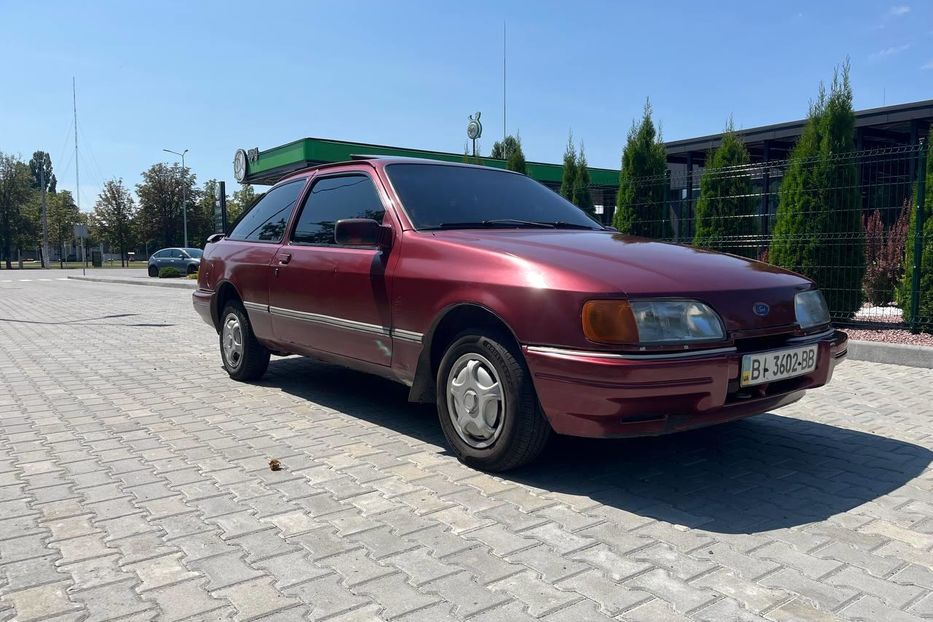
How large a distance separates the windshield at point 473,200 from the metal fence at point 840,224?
4.98m

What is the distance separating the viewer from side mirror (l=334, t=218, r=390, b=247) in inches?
158

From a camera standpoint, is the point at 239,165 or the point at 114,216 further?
the point at 114,216

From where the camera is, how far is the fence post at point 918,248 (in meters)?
7.88

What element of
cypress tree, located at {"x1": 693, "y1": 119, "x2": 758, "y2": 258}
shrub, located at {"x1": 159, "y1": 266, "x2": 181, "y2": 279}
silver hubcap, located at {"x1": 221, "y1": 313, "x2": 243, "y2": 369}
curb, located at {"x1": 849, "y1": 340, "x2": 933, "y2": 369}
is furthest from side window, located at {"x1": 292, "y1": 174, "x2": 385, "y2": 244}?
shrub, located at {"x1": 159, "y1": 266, "x2": 181, "y2": 279}

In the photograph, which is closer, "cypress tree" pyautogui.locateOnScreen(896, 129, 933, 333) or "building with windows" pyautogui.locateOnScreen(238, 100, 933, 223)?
"cypress tree" pyautogui.locateOnScreen(896, 129, 933, 333)

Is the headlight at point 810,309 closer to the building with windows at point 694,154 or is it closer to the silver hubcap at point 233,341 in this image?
the silver hubcap at point 233,341

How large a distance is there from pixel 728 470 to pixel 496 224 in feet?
6.30

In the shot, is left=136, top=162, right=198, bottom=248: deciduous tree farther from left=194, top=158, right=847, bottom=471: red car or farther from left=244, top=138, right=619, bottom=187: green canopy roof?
left=194, top=158, right=847, bottom=471: red car

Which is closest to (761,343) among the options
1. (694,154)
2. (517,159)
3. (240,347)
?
(240,347)

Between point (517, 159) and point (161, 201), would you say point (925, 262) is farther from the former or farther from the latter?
point (161, 201)

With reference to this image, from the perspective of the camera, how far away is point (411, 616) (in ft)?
7.32

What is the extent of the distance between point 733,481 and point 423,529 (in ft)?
5.43

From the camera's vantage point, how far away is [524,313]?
3.25 m

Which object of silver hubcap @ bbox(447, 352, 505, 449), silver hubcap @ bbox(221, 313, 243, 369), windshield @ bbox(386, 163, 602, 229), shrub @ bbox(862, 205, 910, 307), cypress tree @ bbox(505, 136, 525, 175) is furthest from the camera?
cypress tree @ bbox(505, 136, 525, 175)
